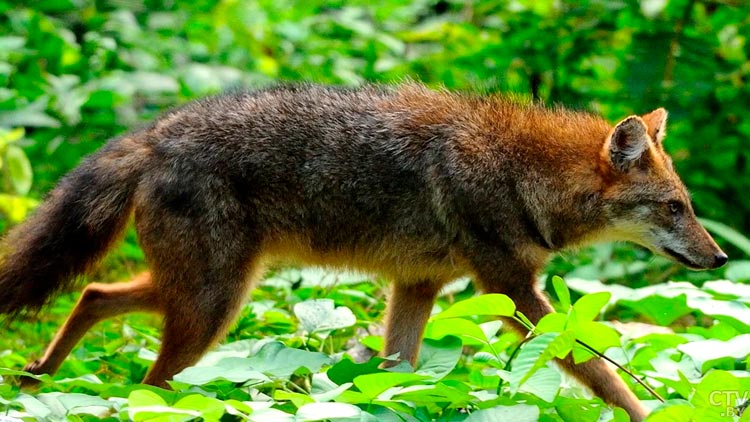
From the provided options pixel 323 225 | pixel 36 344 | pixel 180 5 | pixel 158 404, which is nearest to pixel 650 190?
pixel 323 225

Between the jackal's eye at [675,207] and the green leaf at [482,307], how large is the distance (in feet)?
7.73

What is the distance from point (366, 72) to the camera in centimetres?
1090

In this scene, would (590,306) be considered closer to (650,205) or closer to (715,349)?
(715,349)

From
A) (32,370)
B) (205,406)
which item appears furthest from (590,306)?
(32,370)

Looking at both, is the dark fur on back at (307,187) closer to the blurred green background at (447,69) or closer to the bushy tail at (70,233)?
the bushy tail at (70,233)

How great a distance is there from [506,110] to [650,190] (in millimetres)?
935

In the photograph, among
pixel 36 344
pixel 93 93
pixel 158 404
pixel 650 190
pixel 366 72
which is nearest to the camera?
pixel 158 404

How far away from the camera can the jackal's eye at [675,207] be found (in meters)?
6.04

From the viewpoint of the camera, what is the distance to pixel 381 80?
7910 millimetres

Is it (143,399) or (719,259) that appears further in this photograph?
(719,259)

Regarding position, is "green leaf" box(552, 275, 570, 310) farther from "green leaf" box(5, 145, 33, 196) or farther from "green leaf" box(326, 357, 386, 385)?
"green leaf" box(5, 145, 33, 196)

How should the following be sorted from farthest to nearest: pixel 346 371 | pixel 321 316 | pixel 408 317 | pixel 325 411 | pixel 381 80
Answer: pixel 381 80
pixel 408 317
pixel 321 316
pixel 346 371
pixel 325 411

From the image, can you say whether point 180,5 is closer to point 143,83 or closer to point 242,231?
point 143,83

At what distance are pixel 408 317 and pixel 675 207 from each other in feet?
5.36
